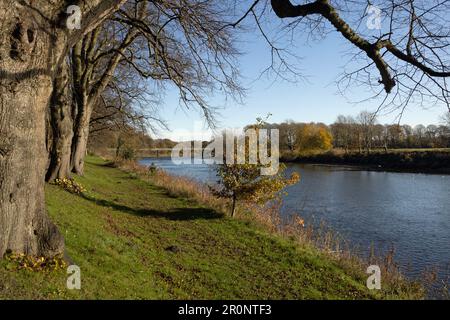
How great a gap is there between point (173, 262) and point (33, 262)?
366 cm

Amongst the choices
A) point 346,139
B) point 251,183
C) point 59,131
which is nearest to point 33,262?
point 251,183

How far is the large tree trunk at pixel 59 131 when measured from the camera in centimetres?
1345

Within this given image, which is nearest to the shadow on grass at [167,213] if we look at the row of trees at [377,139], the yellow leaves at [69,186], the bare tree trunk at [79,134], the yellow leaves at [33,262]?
the yellow leaves at [69,186]

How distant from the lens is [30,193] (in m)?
5.54

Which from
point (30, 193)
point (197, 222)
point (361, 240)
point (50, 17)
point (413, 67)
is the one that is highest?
point (50, 17)

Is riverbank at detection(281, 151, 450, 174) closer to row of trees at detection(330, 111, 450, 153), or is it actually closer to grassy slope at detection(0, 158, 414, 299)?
row of trees at detection(330, 111, 450, 153)

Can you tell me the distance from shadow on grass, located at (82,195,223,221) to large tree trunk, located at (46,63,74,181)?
170 centimetres

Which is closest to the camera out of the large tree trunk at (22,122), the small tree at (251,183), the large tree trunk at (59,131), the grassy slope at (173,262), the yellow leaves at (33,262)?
the large tree trunk at (22,122)

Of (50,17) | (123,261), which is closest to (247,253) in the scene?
(123,261)

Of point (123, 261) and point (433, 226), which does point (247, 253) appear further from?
point (433, 226)

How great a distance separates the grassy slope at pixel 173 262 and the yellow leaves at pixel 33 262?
14 cm

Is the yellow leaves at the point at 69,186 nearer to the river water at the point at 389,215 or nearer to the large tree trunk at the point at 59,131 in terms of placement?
the large tree trunk at the point at 59,131

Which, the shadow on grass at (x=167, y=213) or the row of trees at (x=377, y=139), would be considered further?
the row of trees at (x=377, y=139)
